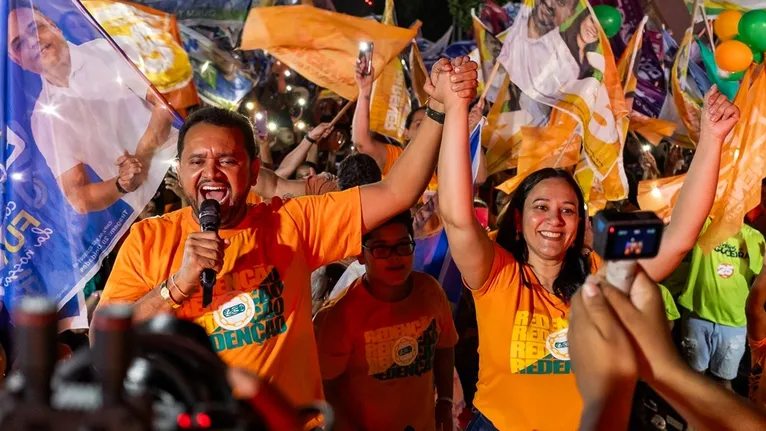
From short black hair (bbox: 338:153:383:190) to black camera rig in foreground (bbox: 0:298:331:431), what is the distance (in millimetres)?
3263

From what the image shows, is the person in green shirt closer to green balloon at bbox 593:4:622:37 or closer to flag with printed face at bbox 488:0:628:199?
flag with printed face at bbox 488:0:628:199

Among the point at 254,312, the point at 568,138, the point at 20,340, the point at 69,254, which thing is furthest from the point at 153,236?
the point at 568,138

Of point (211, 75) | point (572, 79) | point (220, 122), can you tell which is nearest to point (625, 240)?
point (220, 122)

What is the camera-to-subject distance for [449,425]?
3668 mm

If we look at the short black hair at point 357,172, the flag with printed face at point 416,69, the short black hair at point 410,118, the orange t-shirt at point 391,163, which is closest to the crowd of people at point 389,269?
the short black hair at point 357,172

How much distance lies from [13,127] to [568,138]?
13.3 feet

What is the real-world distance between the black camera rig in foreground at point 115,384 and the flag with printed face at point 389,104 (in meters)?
5.86

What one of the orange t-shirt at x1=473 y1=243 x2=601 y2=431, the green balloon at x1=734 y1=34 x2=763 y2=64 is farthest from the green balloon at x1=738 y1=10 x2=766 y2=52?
the orange t-shirt at x1=473 y1=243 x2=601 y2=431

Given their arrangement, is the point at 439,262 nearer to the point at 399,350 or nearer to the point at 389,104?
the point at 399,350

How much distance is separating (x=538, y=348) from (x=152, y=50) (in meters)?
3.73

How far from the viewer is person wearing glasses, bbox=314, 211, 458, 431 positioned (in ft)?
10.0

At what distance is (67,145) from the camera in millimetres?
3072

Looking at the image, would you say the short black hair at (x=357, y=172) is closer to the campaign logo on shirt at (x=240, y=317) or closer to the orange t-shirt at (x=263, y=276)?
the orange t-shirt at (x=263, y=276)

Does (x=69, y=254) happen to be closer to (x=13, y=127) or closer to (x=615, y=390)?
(x=13, y=127)
